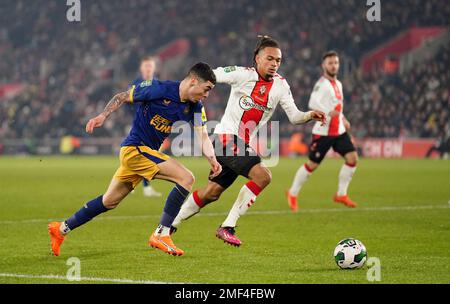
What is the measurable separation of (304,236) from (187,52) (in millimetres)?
36520

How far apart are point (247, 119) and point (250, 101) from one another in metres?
0.22

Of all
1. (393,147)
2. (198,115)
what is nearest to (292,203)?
(198,115)

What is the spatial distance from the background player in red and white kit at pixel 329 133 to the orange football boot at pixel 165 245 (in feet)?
19.3

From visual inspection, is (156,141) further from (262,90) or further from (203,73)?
(262,90)

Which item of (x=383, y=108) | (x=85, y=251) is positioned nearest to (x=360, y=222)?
(x=85, y=251)

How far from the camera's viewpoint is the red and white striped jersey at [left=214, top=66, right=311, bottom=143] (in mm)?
9688

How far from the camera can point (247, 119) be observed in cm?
977

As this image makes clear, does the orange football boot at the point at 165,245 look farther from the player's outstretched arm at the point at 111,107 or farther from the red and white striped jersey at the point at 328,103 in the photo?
the red and white striped jersey at the point at 328,103

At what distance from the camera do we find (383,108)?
116ft

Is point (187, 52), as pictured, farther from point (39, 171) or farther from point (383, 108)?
point (39, 171)

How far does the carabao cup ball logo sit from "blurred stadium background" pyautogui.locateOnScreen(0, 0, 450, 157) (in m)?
23.9

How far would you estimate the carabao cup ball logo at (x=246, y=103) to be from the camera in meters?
9.71

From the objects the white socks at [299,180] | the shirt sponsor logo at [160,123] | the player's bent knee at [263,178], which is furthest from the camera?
the white socks at [299,180]

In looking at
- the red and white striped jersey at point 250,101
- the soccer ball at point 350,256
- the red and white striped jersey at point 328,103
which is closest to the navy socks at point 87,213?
the red and white striped jersey at point 250,101
